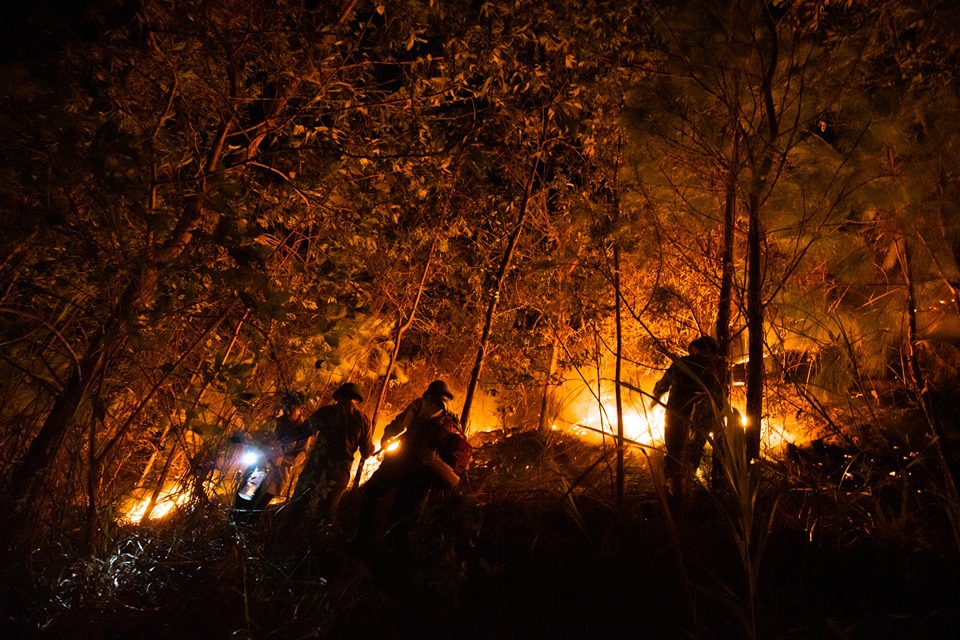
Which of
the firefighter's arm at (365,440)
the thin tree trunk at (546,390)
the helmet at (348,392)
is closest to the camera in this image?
the helmet at (348,392)

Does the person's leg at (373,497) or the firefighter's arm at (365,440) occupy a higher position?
the firefighter's arm at (365,440)

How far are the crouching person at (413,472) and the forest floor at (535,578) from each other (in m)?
0.36

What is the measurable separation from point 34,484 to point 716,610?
4.56 metres

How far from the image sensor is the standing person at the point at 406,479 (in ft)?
15.3

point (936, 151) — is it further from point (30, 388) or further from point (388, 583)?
point (30, 388)

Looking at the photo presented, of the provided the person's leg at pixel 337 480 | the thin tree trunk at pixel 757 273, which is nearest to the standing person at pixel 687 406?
the thin tree trunk at pixel 757 273

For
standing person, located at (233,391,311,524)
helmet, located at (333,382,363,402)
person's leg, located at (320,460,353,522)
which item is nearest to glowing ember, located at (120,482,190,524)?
standing person, located at (233,391,311,524)

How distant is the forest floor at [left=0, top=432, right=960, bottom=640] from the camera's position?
125 inches

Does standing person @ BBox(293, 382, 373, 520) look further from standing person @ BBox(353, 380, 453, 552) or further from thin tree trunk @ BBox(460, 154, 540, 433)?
thin tree trunk @ BBox(460, 154, 540, 433)

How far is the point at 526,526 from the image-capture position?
14.3 feet

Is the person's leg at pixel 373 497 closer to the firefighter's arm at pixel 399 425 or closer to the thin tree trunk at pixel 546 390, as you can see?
the firefighter's arm at pixel 399 425

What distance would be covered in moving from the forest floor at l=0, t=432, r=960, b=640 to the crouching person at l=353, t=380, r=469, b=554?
36 centimetres

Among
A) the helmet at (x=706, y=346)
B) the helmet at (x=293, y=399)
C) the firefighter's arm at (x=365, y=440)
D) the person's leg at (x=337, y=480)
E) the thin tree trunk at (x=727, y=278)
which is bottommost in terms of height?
the person's leg at (x=337, y=480)

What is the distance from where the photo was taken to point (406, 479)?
4941 mm
